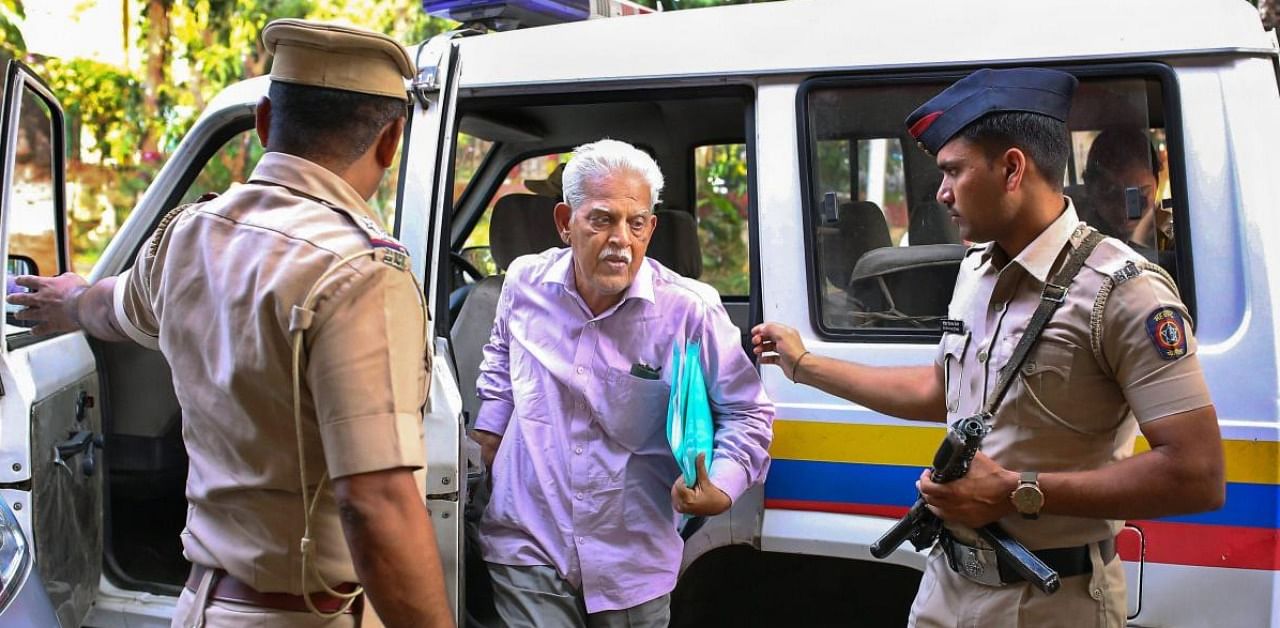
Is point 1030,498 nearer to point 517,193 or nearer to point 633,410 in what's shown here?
point 633,410

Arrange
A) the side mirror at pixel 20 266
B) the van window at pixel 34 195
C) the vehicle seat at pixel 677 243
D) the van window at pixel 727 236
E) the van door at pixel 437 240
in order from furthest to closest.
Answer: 1. the van window at pixel 727 236
2. the van window at pixel 34 195
3. the vehicle seat at pixel 677 243
4. the side mirror at pixel 20 266
5. the van door at pixel 437 240

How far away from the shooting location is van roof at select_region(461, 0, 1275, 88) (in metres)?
2.72

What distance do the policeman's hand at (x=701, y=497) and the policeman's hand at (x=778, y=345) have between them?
0.26 m

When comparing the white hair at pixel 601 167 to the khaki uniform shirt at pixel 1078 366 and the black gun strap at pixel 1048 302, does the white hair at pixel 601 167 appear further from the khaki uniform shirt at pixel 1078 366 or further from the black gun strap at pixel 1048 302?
the black gun strap at pixel 1048 302

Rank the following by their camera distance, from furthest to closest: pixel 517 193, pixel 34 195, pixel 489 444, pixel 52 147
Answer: pixel 34 195 < pixel 517 193 < pixel 52 147 < pixel 489 444

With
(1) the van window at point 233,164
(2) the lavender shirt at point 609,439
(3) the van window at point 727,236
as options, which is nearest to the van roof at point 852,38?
(2) the lavender shirt at point 609,439

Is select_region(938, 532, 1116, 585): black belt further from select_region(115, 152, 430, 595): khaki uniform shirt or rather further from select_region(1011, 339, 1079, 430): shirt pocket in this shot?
select_region(115, 152, 430, 595): khaki uniform shirt

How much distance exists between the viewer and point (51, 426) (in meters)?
2.82

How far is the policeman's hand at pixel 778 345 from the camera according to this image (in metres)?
2.68

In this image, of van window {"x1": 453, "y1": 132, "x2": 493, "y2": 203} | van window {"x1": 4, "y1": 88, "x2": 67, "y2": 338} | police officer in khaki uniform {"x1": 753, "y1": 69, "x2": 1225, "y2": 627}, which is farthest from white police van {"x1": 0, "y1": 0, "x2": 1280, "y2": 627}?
van window {"x1": 4, "y1": 88, "x2": 67, "y2": 338}

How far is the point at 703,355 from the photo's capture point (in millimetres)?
2869

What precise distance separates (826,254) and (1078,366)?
98cm

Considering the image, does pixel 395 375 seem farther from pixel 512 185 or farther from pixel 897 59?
pixel 512 185

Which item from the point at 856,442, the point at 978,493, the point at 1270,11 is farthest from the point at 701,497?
the point at 1270,11
